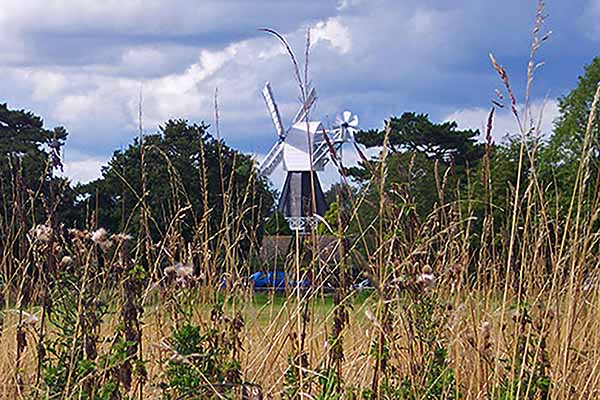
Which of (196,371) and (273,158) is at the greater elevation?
(273,158)

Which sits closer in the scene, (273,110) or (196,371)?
(196,371)

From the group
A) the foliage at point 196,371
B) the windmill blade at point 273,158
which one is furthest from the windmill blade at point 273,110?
the foliage at point 196,371

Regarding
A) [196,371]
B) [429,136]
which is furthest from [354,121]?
[196,371]

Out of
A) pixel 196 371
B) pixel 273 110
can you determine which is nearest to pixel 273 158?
pixel 273 110

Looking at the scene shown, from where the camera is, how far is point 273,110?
44.9 meters

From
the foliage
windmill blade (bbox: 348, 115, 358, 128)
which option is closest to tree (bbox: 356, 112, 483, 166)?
windmill blade (bbox: 348, 115, 358, 128)

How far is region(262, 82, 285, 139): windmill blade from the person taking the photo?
42.5m

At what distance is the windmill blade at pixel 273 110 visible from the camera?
42.5m

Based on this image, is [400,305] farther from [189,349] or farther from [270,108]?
[270,108]

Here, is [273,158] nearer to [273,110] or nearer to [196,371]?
[273,110]

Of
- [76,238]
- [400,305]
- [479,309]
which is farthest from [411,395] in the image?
[479,309]

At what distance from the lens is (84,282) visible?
2262 millimetres

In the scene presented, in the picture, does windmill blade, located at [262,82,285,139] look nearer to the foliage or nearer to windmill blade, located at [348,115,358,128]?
windmill blade, located at [348,115,358,128]

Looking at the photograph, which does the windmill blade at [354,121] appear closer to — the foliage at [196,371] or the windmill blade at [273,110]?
the windmill blade at [273,110]
